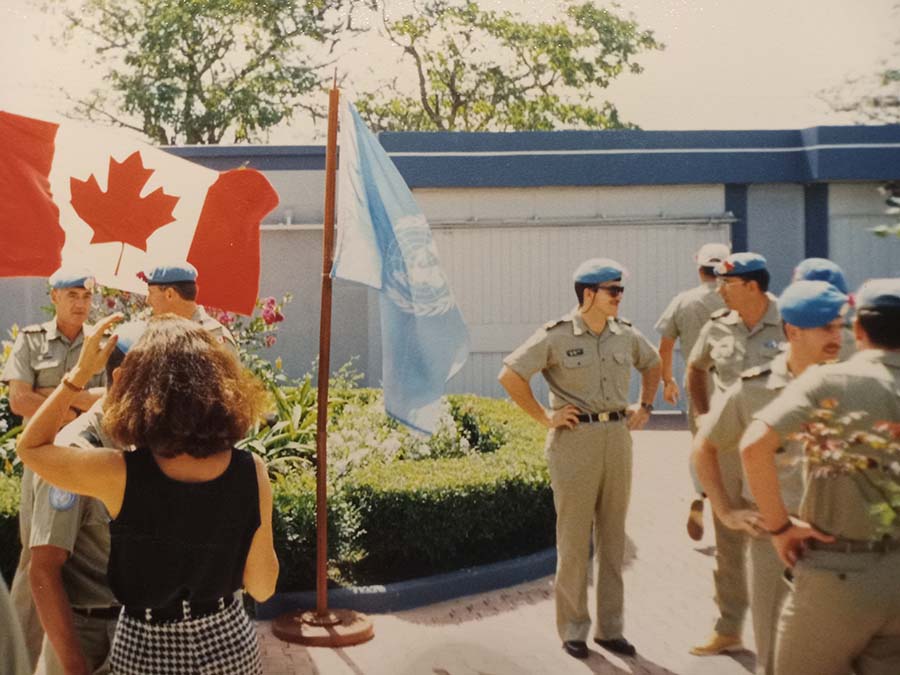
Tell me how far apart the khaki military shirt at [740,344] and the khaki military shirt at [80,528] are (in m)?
3.52

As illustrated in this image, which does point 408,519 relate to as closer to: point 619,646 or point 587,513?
point 587,513

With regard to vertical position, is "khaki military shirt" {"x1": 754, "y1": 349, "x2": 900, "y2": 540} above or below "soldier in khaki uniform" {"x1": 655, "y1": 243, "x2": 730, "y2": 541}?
below

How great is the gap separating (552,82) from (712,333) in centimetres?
2386

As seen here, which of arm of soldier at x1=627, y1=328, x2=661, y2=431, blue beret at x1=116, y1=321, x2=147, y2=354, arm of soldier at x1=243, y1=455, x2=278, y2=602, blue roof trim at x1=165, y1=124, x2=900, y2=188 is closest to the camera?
arm of soldier at x1=243, y1=455, x2=278, y2=602

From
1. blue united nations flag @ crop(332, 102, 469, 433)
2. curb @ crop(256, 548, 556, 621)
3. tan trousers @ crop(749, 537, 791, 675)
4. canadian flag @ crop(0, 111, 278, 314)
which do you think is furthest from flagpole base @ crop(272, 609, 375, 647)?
tan trousers @ crop(749, 537, 791, 675)

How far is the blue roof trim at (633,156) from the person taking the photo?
17016 mm

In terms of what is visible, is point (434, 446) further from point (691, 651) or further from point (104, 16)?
point (104, 16)

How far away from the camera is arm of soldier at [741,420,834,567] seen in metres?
3.58

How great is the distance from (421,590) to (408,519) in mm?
491

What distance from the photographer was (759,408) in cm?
414

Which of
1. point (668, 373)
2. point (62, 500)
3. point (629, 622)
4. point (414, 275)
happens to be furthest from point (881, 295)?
point (668, 373)

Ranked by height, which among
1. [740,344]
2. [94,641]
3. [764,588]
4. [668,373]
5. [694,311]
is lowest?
[94,641]

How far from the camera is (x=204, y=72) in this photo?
28969 mm

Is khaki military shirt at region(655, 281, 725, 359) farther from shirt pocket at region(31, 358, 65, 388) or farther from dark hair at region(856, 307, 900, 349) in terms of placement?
dark hair at region(856, 307, 900, 349)
